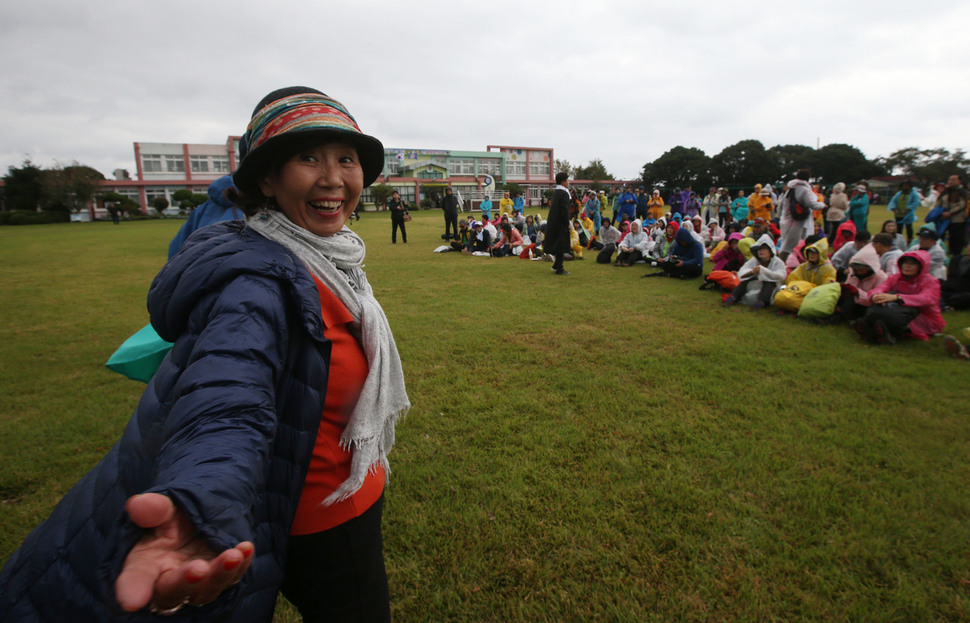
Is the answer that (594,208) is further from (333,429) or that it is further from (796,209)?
(333,429)

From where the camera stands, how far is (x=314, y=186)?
1338 millimetres

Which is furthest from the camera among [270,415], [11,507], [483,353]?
[483,353]

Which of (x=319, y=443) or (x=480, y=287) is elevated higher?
(x=319, y=443)

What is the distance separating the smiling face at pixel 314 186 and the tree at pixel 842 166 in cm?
6221

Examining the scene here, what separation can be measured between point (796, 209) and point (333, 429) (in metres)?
10.5

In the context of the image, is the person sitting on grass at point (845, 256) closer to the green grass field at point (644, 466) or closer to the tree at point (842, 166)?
the green grass field at point (644, 466)

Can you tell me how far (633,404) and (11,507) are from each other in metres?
4.49

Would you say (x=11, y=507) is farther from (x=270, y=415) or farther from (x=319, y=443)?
(x=270, y=415)

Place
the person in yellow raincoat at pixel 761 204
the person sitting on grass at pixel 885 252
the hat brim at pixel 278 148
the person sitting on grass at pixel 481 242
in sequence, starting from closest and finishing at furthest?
the hat brim at pixel 278 148, the person sitting on grass at pixel 885 252, the person in yellow raincoat at pixel 761 204, the person sitting on grass at pixel 481 242

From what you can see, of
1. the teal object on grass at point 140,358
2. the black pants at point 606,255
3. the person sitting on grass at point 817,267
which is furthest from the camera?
the black pants at point 606,255

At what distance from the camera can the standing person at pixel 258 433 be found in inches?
27.5

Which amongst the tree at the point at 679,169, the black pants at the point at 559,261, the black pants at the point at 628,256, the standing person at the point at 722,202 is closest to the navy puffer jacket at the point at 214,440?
the black pants at the point at 559,261

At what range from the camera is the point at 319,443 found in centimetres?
130

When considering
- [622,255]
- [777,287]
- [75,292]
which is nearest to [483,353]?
[777,287]
